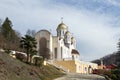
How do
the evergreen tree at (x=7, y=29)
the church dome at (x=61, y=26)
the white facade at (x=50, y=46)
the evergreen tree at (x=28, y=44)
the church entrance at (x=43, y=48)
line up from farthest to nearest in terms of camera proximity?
the church dome at (x=61, y=26) < the evergreen tree at (x=7, y=29) < the white facade at (x=50, y=46) < the church entrance at (x=43, y=48) < the evergreen tree at (x=28, y=44)

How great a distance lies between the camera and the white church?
67.7m

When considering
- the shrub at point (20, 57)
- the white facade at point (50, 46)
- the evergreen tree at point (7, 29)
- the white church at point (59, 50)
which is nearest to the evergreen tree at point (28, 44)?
the shrub at point (20, 57)

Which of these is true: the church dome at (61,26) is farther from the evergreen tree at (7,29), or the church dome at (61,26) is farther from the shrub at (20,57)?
the shrub at (20,57)

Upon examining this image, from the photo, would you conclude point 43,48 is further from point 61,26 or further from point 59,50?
point 61,26

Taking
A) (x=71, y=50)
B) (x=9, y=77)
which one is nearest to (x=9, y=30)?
(x=71, y=50)

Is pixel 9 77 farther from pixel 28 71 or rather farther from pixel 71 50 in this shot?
pixel 71 50

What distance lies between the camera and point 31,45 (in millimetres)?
47188

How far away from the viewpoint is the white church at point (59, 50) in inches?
2665

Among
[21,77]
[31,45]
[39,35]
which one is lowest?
[21,77]

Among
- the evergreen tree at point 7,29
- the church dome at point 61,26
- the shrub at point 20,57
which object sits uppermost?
the church dome at point 61,26

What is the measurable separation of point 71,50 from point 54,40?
32.1ft

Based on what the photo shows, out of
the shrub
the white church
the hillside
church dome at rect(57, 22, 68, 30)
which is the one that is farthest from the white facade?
the hillside

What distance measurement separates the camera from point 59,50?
76.6m

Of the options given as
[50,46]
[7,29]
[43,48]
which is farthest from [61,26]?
[7,29]
